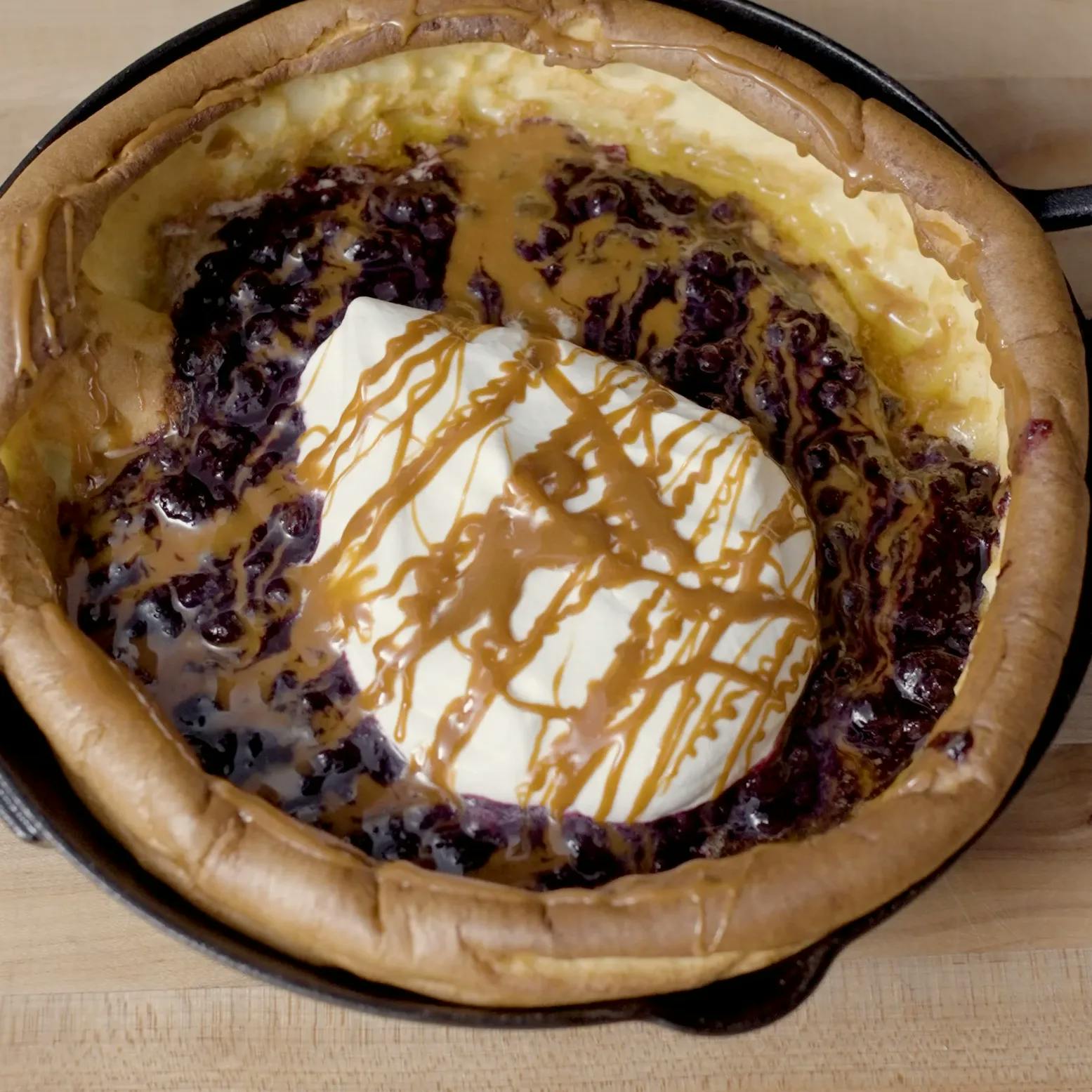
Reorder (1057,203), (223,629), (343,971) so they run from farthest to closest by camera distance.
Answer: (1057,203) → (223,629) → (343,971)

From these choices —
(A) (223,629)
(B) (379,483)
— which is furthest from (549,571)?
(A) (223,629)

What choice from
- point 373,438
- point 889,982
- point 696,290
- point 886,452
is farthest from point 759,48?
point 889,982

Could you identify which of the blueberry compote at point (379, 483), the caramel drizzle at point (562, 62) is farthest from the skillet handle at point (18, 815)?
the caramel drizzle at point (562, 62)

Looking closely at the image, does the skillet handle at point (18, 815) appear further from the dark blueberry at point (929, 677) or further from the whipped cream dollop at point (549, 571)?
the dark blueberry at point (929, 677)

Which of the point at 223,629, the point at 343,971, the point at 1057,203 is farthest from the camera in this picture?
the point at 1057,203

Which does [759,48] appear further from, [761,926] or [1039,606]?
[761,926]

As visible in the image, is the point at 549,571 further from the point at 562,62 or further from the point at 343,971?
the point at 562,62
